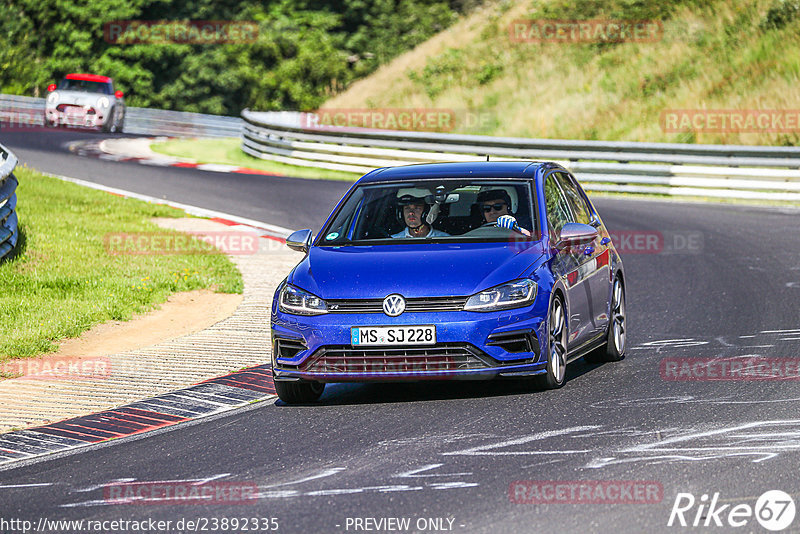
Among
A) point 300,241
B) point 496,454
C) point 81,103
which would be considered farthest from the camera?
point 81,103

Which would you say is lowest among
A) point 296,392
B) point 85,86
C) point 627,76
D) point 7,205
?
point 85,86

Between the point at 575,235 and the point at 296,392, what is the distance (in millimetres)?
2238

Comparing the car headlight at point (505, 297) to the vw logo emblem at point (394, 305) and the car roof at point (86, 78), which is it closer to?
the vw logo emblem at point (394, 305)

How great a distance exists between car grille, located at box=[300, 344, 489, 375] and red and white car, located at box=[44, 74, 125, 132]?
3126 cm

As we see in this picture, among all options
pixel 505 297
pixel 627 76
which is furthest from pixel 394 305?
pixel 627 76

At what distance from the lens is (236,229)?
63.7 feet

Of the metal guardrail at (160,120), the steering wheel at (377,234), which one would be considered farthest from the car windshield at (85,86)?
the steering wheel at (377,234)

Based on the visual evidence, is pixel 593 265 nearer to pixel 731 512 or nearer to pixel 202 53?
pixel 731 512

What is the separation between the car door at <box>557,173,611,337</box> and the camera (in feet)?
32.0

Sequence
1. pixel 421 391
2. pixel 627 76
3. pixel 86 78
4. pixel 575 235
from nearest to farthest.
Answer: pixel 575 235
pixel 421 391
pixel 627 76
pixel 86 78

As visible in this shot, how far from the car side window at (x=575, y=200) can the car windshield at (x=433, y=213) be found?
0.87 m

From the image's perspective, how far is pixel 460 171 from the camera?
9844 mm

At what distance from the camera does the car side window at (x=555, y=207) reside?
9497 mm

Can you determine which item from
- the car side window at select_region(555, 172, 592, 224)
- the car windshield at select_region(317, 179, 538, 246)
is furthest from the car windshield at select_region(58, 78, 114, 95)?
the car windshield at select_region(317, 179, 538, 246)
